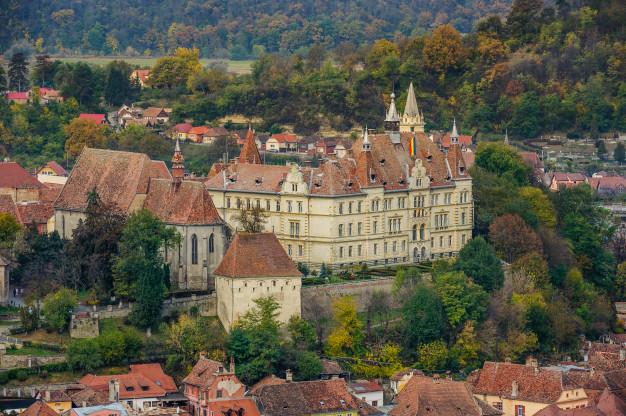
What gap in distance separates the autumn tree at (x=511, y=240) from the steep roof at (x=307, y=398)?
28.8 metres

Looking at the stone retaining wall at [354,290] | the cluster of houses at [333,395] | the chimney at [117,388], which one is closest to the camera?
the cluster of houses at [333,395]

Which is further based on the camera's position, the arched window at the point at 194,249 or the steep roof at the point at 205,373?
the arched window at the point at 194,249

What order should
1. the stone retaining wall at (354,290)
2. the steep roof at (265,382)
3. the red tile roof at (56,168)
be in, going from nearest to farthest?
the steep roof at (265,382), the stone retaining wall at (354,290), the red tile roof at (56,168)

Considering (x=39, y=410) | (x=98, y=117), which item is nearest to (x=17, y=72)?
(x=98, y=117)

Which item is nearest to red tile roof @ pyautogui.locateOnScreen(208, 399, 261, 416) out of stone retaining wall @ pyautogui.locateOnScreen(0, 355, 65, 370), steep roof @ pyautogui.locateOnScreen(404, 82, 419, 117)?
stone retaining wall @ pyautogui.locateOnScreen(0, 355, 65, 370)

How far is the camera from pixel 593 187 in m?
159

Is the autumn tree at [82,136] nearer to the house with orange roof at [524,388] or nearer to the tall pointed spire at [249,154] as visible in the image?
the tall pointed spire at [249,154]

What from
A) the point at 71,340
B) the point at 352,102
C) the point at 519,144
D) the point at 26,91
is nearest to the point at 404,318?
the point at 71,340

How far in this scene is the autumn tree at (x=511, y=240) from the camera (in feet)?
353

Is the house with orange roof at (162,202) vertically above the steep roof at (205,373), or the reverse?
the house with orange roof at (162,202)

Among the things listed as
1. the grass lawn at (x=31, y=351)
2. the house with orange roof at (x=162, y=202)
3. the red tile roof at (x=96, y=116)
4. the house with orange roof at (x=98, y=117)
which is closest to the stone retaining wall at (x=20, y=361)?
the grass lawn at (x=31, y=351)

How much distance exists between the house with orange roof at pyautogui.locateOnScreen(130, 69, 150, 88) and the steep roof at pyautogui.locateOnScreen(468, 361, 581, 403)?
3427 inches

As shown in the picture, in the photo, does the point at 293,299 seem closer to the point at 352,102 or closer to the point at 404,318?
the point at 404,318

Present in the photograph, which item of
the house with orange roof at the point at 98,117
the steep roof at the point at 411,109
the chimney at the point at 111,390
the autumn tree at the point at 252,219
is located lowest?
the chimney at the point at 111,390
